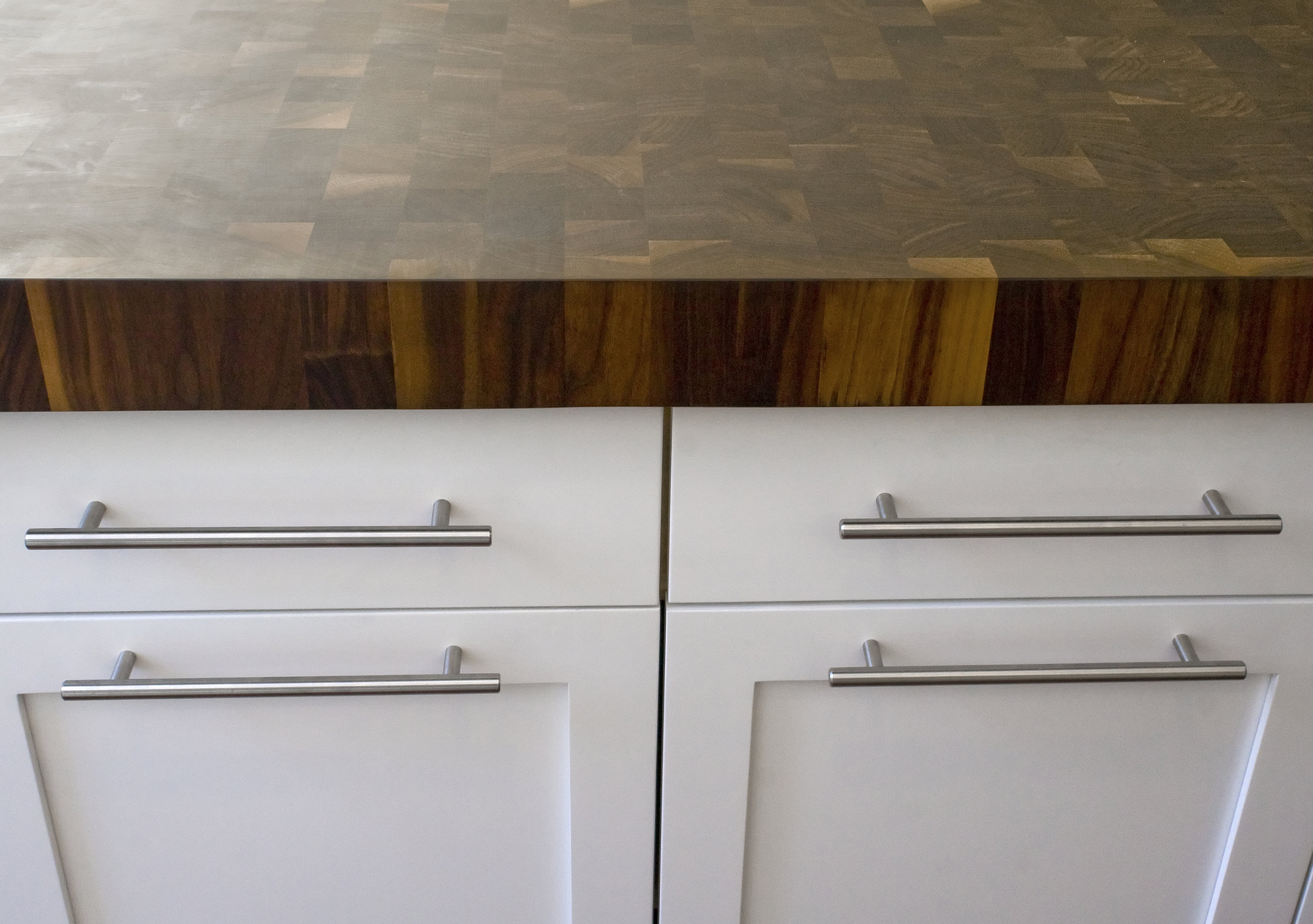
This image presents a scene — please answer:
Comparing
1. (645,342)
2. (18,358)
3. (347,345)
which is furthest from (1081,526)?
(18,358)

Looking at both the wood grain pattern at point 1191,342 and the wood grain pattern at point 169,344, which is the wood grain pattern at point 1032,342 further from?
the wood grain pattern at point 169,344

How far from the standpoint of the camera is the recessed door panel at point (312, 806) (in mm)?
710

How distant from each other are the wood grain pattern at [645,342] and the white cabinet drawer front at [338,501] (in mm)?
38

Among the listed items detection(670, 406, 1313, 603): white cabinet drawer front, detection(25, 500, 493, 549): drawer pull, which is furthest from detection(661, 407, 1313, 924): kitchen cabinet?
detection(25, 500, 493, 549): drawer pull

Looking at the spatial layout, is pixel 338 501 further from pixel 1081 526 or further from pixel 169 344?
pixel 1081 526

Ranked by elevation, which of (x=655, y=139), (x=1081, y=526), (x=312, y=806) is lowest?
(x=312, y=806)

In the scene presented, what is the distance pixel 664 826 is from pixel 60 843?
381 mm

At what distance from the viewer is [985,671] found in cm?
69

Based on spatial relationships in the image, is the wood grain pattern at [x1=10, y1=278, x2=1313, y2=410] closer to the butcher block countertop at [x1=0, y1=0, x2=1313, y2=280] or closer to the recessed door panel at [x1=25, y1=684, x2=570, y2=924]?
the butcher block countertop at [x1=0, y1=0, x2=1313, y2=280]

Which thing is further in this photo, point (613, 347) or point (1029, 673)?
point (1029, 673)

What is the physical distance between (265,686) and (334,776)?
96 mm

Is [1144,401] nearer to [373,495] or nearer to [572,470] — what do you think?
[572,470]

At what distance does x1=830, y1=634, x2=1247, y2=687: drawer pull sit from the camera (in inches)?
26.6

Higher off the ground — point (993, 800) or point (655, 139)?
point (655, 139)
